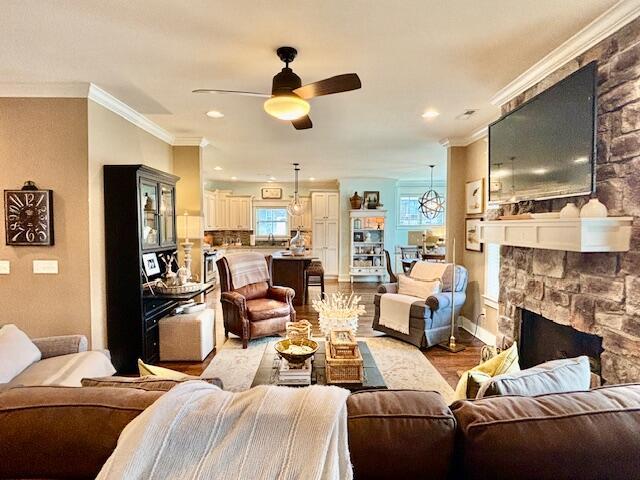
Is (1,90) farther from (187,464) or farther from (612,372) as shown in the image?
(612,372)

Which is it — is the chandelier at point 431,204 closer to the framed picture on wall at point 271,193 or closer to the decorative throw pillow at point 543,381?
the framed picture on wall at point 271,193

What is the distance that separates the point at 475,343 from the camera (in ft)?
14.3

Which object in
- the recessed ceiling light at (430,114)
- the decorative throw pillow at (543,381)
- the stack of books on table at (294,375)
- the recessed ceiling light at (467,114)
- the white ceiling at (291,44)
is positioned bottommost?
the stack of books on table at (294,375)

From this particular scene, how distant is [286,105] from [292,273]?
4.31 metres

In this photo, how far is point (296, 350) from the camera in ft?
8.08

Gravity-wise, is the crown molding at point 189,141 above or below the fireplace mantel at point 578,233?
above

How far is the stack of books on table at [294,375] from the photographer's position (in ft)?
7.66

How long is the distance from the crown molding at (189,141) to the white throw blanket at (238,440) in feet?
14.7

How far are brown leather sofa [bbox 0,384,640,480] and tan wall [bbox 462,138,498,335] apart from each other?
3543mm

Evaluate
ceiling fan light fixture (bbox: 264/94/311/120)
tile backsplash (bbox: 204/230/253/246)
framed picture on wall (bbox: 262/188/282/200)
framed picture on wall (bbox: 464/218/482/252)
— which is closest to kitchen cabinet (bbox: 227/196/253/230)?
tile backsplash (bbox: 204/230/253/246)

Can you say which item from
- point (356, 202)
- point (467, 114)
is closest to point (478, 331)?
point (467, 114)

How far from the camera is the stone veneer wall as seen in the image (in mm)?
1941

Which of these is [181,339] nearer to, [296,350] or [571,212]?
[296,350]

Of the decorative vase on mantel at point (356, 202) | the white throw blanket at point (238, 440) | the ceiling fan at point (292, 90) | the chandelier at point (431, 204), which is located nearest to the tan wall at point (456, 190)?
the ceiling fan at point (292, 90)
